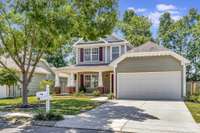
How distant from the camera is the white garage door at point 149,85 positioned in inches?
862

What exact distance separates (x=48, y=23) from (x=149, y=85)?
39.3 ft

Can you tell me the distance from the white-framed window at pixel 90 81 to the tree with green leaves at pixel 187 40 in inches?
582

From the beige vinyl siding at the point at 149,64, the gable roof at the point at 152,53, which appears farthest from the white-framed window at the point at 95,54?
the beige vinyl siding at the point at 149,64

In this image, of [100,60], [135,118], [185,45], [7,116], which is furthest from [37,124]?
[185,45]

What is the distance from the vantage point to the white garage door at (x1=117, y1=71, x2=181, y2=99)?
21.9 meters

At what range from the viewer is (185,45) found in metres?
38.3

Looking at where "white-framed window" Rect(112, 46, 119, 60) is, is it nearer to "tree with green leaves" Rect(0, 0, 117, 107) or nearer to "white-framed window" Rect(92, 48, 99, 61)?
"white-framed window" Rect(92, 48, 99, 61)

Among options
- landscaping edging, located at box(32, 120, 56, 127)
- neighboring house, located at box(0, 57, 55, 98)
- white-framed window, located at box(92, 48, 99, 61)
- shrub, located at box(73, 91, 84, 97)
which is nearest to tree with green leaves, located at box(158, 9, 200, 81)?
white-framed window, located at box(92, 48, 99, 61)

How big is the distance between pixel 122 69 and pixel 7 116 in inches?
491

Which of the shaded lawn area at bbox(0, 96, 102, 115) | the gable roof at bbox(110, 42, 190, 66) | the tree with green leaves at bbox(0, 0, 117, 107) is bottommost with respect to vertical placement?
the shaded lawn area at bbox(0, 96, 102, 115)

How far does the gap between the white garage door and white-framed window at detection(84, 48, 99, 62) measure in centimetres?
622

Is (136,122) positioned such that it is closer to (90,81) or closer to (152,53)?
(152,53)

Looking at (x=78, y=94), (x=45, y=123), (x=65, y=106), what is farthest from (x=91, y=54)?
(x=45, y=123)

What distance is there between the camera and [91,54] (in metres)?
29.4
